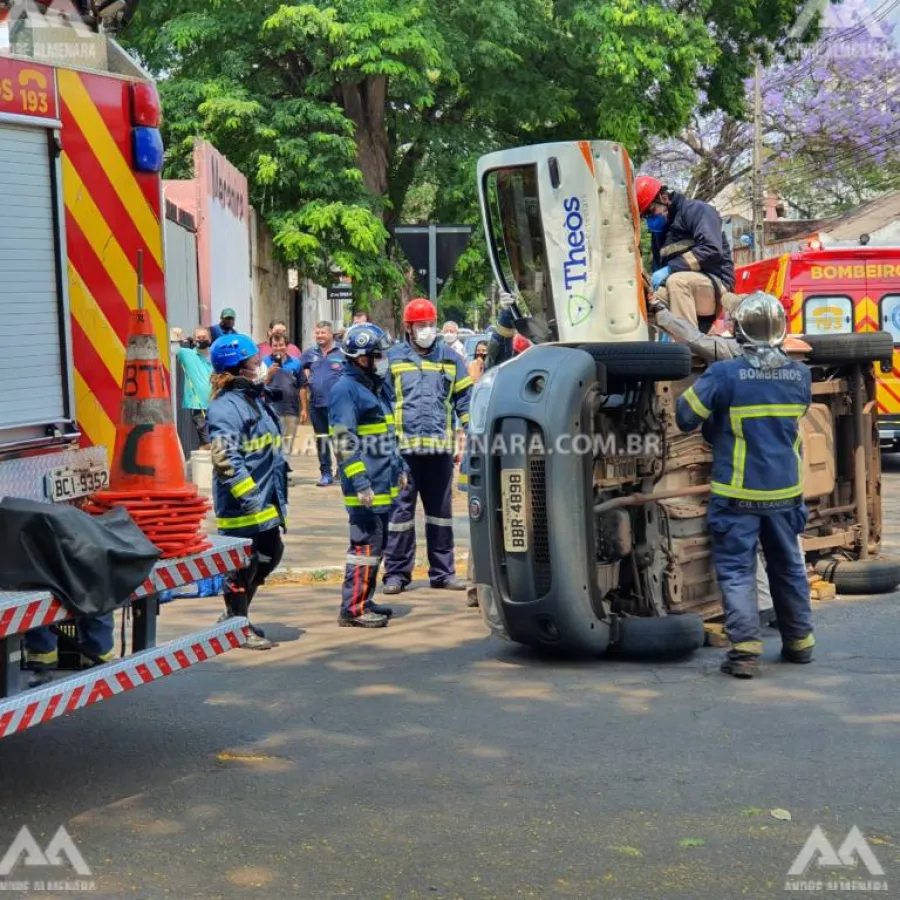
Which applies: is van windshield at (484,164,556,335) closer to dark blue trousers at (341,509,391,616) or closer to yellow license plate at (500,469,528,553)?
yellow license plate at (500,469,528,553)

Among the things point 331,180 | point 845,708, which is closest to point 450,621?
point 845,708

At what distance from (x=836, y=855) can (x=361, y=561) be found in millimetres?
4295

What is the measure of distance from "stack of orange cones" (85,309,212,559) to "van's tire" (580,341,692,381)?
2.30 m

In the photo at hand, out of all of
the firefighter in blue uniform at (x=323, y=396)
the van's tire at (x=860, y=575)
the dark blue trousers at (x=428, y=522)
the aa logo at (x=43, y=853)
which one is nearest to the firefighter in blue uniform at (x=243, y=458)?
the dark blue trousers at (x=428, y=522)

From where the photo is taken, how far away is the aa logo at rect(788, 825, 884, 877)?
15.0 ft

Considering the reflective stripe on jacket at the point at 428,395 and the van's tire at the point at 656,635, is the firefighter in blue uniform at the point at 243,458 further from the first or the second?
the reflective stripe on jacket at the point at 428,395

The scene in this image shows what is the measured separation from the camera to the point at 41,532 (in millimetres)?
4984

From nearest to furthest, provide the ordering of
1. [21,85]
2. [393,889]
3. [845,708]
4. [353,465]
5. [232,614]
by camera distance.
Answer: [393,889] → [21,85] → [845,708] → [232,614] → [353,465]

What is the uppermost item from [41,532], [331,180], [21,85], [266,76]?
[266,76]

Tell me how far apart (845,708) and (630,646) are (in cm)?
121

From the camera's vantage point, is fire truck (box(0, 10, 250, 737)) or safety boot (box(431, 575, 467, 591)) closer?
fire truck (box(0, 10, 250, 737))

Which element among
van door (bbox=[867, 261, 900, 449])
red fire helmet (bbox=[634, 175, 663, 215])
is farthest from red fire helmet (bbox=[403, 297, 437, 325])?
van door (bbox=[867, 261, 900, 449])

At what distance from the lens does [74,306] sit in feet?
18.6

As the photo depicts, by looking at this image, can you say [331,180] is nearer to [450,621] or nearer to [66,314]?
[450,621]
